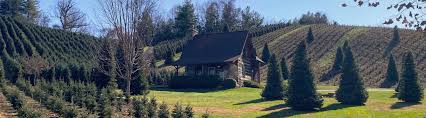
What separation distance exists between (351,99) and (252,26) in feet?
270

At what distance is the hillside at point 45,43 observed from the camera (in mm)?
62688

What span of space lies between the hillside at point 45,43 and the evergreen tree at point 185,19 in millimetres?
26805

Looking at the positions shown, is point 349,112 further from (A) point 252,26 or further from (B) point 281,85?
(A) point 252,26

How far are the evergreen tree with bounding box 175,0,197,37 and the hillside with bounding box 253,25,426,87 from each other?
13.1 meters

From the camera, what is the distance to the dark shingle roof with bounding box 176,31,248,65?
182ft

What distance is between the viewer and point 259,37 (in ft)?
330

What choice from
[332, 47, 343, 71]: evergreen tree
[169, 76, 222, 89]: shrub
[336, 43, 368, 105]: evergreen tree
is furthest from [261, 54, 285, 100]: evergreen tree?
[332, 47, 343, 71]: evergreen tree

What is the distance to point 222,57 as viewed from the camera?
55375 mm

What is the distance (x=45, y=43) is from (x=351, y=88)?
47.0 metres

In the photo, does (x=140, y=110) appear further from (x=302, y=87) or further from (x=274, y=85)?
(x=274, y=85)

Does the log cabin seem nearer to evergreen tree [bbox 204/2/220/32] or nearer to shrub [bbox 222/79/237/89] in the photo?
shrub [bbox 222/79/237/89]

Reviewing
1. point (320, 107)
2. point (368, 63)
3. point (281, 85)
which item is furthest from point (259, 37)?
point (320, 107)

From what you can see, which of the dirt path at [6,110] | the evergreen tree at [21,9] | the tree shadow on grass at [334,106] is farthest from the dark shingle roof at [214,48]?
the evergreen tree at [21,9]

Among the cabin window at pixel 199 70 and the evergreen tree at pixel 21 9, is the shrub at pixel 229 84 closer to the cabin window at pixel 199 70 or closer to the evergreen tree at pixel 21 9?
the cabin window at pixel 199 70
